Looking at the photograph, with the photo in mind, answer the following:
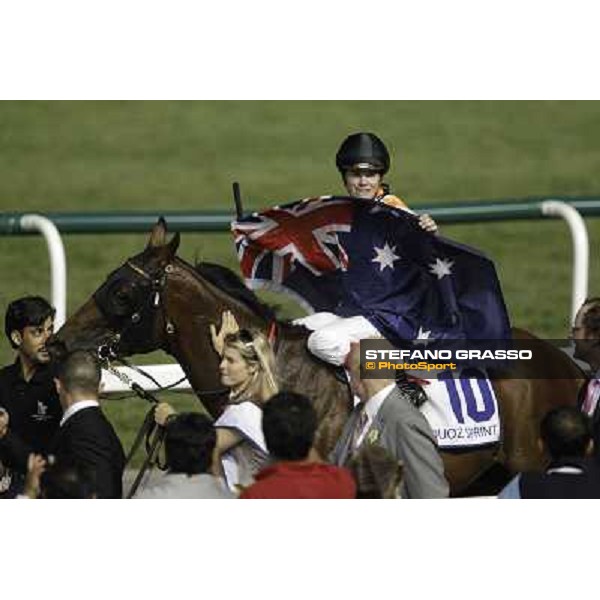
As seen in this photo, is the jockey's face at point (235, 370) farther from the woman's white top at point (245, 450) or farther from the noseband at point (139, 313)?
the noseband at point (139, 313)

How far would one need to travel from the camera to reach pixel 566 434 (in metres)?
7.00

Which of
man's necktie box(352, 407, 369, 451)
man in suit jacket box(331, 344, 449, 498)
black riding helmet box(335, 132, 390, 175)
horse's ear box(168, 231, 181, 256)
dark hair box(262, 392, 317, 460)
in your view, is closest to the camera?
dark hair box(262, 392, 317, 460)

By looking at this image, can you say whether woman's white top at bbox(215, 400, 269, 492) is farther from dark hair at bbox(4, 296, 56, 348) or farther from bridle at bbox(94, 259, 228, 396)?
dark hair at bbox(4, 296, 56, 348)

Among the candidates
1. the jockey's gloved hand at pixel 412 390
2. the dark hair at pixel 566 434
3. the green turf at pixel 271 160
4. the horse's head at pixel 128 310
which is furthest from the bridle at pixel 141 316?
the green turf at pixel 271 160

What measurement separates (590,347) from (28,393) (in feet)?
7.91

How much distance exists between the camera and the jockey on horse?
811 centimetres

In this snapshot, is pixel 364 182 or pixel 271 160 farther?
pixel 271 160

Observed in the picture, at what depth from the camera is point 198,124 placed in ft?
61.4

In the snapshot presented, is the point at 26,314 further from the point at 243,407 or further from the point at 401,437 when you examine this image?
the point at 401,437

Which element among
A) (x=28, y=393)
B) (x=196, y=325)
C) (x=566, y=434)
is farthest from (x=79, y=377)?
(x=566, y=434)

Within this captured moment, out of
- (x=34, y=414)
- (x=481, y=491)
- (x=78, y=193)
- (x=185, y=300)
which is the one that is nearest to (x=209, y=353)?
(x=185, y=300)

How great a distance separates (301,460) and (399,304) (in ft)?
5.80

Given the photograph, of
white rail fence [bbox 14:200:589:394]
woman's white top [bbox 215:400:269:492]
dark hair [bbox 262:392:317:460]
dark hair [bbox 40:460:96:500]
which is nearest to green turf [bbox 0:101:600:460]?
white rail fence [bbox 14:200:589:394]

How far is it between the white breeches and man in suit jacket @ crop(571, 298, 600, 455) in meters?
0.90
